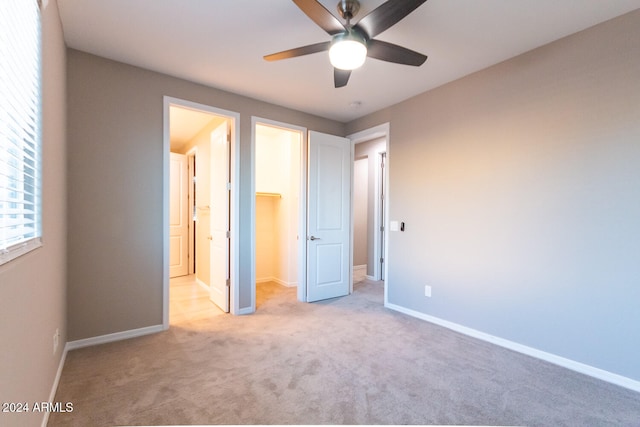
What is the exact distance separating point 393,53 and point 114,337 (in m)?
3.44

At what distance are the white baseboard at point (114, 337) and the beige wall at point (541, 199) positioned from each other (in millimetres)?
2887

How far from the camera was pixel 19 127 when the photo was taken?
1.21m

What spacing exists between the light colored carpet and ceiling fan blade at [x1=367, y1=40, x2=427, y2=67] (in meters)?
2.34

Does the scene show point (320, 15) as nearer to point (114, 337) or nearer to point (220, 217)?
point (220, 217)

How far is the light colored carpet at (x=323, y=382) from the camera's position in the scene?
1.68 metres

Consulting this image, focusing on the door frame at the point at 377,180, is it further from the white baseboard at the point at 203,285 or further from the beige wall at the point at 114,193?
the white baseboard at the point at 203,285

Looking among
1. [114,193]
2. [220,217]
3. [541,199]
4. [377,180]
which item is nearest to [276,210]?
[220,217]

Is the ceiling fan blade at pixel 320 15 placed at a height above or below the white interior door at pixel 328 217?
above

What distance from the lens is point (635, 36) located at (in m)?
1.97

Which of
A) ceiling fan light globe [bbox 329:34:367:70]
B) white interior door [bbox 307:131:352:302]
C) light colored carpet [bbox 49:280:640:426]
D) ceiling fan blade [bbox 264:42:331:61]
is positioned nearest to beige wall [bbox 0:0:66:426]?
light colored carpet [bbox 49:280:640:426]

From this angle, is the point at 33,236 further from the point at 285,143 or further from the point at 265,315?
the point at 285,143

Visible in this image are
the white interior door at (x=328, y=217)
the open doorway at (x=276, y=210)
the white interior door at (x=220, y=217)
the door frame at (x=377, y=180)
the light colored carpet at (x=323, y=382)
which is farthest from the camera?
the open doorway at (x=276, y=210)

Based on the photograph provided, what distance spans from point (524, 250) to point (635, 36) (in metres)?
1.71

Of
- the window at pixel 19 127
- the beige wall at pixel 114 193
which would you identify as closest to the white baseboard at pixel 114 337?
the beige wall at pixel 114 193
